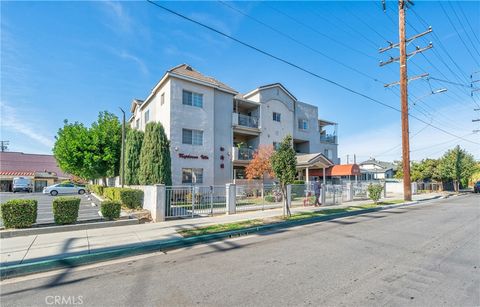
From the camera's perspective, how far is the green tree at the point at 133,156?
62.7ft

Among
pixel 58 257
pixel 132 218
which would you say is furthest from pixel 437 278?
pixel 132 218

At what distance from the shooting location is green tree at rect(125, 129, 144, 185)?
752 inches

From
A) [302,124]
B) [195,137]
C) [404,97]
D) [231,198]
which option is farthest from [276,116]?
[231,198]

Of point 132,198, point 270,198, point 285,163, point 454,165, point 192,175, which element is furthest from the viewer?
point 454,165

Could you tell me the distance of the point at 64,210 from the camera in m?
9.20

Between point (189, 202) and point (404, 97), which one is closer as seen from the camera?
point (189, 202)

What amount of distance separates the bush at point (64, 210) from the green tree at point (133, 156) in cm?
959

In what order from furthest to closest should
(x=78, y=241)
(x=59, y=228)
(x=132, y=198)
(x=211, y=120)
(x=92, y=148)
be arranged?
(x=92, y=148) → (x=211, y=120) → (x=132, y=198) → (x=59, y=228) → (x=78, y=241)

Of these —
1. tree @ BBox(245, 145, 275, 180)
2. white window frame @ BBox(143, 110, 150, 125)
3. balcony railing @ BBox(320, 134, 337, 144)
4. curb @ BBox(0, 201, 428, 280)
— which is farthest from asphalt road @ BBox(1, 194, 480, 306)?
balcony railing @ BBox(320, 134, 337, 144)

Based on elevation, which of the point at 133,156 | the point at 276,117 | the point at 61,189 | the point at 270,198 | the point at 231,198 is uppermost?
the point at 276,117

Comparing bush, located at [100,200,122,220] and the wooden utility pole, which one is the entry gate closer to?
bush, located at [100,200,122,220]

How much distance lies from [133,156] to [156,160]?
4.63 meters

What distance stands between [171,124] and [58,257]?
45.3ft

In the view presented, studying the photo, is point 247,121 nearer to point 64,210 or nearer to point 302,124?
point 302,124
